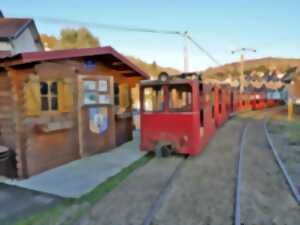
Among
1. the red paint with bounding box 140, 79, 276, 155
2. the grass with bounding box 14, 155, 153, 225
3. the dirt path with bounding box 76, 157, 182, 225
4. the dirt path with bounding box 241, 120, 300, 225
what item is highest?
the red paint with bounding box 140, 79, 276, 155

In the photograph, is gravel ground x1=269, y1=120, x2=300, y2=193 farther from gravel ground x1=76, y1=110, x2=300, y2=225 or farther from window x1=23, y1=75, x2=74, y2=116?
window x1=23, y1=75, x2=74, y2=116

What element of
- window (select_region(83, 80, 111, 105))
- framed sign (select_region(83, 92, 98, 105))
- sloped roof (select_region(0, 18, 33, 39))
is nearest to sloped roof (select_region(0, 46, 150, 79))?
window (select_region(83, 80, 111, 105))

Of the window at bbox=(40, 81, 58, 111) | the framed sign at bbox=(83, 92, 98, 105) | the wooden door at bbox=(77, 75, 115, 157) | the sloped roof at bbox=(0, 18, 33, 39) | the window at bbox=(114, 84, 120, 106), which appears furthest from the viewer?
the sloped roof at bbox=(0, 18, 33, 39)

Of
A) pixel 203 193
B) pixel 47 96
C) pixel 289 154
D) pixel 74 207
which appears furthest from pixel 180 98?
pixel 74 207

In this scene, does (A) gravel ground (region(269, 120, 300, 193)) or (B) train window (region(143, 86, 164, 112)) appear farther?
(B) train window (region(143, 86, 164, 112))

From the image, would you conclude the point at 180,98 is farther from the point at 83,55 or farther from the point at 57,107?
the point at 57,107

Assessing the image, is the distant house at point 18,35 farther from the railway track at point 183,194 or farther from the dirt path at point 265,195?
the dirt path at point 265,195

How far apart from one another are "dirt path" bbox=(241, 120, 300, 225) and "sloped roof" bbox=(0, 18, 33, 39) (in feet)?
63.0

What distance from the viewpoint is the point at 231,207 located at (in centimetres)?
492

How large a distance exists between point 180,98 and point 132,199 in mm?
3917

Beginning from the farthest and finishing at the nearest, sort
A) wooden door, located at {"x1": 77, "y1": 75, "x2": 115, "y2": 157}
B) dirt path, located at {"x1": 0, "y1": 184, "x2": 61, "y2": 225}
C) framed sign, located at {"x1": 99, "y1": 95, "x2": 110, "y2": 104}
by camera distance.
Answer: framed sign, located at {"x1": 99, "y1": 95, "x2": 110, "y2": 104} < wooden door, located at {"x1": 77, "y1": 75, "x2": 115, "y2": 157} < dirt path, located at {"x1": 0, "y1": 184, "x2": 61, "y2": 225}

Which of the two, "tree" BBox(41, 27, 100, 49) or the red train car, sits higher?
"tree" BBox(41, 27, 100, 49)

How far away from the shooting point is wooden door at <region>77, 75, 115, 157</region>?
8.48 meters

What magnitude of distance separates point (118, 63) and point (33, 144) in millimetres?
4316
